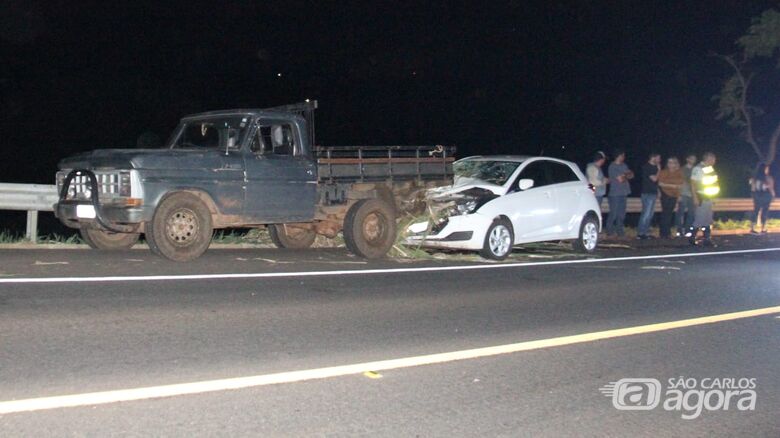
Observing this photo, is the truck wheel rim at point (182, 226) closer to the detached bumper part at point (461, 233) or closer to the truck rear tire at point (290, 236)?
the truck rear tire at point (290, 236)

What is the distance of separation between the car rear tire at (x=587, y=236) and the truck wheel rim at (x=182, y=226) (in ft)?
23.0

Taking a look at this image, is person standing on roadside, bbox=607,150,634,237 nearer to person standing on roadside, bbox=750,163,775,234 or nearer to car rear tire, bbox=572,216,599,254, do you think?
car rear tire, bbox=572,216,599,254

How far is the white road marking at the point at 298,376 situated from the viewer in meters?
5.08

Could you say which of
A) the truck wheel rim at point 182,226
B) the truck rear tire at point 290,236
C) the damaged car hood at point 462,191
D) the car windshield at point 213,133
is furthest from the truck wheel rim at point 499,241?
the truck wheel rim at point 182,226

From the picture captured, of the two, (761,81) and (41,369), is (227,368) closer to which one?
(41,369)

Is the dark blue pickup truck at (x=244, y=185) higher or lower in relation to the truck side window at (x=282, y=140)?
lower

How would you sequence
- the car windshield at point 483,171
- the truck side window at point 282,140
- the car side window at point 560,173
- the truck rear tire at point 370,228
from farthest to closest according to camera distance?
A: the car side window at point 560,173 < the car windshield at point 483,171 < the truck rear tire at point 370,228 < the truck side window at point 282,140

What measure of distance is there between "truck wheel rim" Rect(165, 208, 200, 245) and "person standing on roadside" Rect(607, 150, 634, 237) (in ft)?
32.6

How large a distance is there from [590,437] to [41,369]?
12.0ft

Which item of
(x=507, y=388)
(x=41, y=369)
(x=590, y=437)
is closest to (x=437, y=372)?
(x=507, y=388)

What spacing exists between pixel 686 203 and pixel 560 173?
18.4 feet

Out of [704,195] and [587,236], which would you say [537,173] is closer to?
[587,236]

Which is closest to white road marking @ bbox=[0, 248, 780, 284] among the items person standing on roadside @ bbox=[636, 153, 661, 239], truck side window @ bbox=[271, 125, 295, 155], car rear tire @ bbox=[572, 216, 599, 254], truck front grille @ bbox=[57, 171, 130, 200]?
car rear tire @ bbox=[572, 216, 599, 254]

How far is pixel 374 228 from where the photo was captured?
41.4 ft
